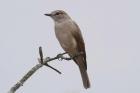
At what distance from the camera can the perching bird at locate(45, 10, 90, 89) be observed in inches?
251

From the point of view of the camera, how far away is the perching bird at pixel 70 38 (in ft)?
20.9

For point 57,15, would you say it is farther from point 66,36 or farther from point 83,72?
point 83,72

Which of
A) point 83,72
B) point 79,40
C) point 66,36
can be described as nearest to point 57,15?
point 66,36

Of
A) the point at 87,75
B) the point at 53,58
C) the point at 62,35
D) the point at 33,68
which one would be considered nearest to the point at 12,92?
the point at 33,68

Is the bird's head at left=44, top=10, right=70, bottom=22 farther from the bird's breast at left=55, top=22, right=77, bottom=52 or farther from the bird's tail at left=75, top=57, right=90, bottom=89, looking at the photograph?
the bird's tail at left=75, top=57, right=90, bottom=89

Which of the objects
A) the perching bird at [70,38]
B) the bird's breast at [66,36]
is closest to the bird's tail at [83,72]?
the perching bird at [70,38]

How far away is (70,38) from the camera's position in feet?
21.6

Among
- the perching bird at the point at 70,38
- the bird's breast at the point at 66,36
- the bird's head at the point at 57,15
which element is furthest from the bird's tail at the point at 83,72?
the bird's head at the point at 57,15

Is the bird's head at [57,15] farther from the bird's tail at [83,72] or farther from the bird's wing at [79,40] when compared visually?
the bird's tail at [83,72]

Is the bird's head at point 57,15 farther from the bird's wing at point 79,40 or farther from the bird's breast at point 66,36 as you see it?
the bird's wing at point 79,40

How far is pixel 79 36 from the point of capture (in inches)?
260

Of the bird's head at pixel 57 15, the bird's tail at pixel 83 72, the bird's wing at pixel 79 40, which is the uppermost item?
the bird's head at pixel 57 15

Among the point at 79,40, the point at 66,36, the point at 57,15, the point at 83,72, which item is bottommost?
the point at 83,72

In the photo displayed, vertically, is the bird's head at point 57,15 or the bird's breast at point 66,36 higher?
the bird's head at point 57,15
